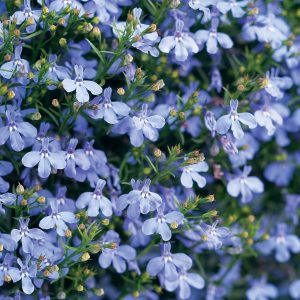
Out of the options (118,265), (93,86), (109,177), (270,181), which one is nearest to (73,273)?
(118,265)

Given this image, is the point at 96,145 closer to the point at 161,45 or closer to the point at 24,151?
the point at 24,151

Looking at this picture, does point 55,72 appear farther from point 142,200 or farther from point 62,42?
point 142,200

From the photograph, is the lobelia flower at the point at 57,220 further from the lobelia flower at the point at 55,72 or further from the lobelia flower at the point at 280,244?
the lobelia flower at the point at 280,244

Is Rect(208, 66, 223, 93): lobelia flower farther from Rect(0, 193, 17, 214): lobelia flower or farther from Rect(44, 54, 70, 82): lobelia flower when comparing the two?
Rect(0, 193, 17, 214): lobelia flower

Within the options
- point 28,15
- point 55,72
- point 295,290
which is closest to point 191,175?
point 55,72

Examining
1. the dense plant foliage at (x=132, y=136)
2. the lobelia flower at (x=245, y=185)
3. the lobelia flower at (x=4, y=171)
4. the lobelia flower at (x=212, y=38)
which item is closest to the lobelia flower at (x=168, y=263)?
the dense plant foliage at (x=132, y=136)

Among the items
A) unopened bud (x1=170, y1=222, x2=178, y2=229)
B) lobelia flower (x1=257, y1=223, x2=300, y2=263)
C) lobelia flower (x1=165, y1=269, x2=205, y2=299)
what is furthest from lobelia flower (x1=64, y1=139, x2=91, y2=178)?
lobelia flower (x1=257, y1=223, x2=300, y2=263)
